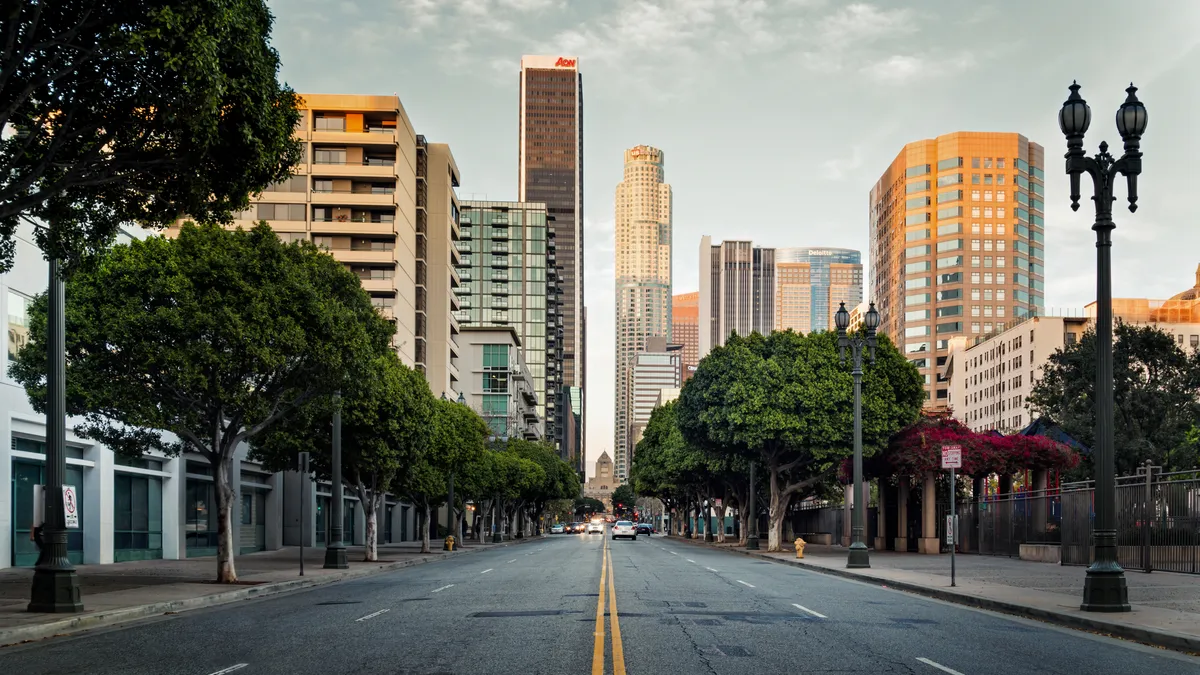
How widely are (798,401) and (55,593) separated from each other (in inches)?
1458

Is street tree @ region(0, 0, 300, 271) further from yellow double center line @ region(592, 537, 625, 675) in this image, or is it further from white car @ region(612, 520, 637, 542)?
white car @ region(612, 520, 637, 542)

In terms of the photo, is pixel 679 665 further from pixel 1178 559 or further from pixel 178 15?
pixel 1178 559

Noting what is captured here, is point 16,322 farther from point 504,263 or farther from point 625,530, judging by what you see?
point 504,263

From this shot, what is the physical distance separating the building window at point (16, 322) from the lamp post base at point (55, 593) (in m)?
16.0

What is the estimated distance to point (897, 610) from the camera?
18969 mm

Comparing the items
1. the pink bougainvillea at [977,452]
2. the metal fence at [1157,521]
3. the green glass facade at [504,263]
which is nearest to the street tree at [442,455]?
the pink bougainvillea at [977,452]

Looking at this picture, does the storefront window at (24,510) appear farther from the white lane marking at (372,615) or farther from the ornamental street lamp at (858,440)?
the ornamental street lamp at (858,440)

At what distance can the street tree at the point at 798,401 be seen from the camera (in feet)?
161

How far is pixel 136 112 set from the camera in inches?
566

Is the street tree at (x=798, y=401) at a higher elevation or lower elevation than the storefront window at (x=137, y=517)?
higher

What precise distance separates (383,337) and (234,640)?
2004 cm

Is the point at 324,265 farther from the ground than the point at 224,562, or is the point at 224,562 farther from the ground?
the point at 324,265

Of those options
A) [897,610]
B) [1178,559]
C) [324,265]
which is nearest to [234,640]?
[897,610]

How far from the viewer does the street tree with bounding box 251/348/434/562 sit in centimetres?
3678
